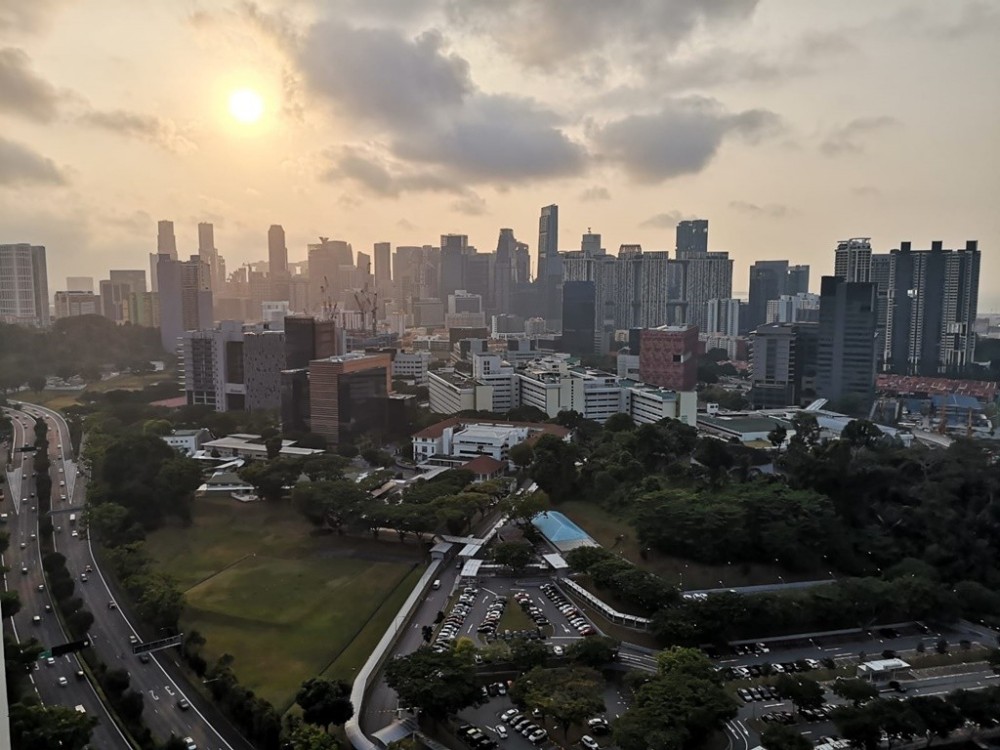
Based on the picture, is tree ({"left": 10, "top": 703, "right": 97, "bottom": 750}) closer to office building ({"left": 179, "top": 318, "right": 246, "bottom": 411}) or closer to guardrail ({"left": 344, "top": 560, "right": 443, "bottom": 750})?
guardrail ({"left": 344, "top": 560, "right": 443, "bottom": 750})

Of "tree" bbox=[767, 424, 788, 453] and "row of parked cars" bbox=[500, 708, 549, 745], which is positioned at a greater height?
"tree" bbox=[767, 424, 788, 453]

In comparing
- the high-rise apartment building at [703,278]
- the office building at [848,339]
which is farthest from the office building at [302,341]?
the high-rise apartment building at [703,278]

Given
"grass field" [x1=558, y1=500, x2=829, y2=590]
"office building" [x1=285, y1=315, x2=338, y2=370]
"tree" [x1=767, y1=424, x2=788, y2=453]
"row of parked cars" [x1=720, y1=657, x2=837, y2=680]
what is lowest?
"row of parked cars" [x1=720, y1=657, x2=837, y2=680]

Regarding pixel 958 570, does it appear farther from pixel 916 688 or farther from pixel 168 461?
pixel 168 461

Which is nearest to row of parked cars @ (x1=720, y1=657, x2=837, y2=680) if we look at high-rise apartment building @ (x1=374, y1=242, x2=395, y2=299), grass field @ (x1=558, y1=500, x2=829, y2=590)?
grass field @ (x1=558, y1=500, x2=829, y2=590)

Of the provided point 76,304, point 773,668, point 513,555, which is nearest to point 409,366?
point 76,304

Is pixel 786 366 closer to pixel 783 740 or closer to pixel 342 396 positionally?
pixel 342 396
